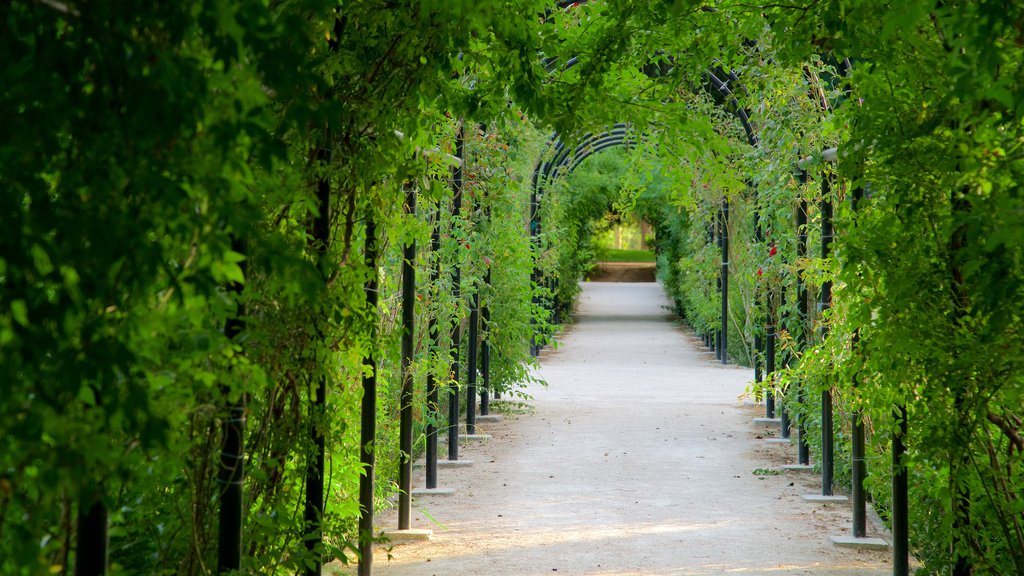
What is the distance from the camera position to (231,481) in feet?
9.05

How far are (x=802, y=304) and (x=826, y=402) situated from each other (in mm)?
1128

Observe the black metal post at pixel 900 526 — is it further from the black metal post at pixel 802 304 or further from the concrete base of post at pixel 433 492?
→ the concrete base of post at pixel 433 492

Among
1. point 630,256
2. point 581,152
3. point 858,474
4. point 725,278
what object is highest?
point 630,256

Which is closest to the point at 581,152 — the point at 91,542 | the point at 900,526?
the point at 900,526

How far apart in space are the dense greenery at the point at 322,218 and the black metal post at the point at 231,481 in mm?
47

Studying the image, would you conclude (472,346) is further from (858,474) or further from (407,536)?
(858,474)

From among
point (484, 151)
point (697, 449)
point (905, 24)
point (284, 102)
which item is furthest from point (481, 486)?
point (905, 24)

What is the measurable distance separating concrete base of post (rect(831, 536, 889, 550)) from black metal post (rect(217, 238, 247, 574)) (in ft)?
11.3

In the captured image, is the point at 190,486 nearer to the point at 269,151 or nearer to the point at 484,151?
the point at 269,151

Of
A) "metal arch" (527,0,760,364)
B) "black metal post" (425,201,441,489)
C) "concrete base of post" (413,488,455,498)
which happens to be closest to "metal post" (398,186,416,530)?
"black metal post" (425,201,441,489)

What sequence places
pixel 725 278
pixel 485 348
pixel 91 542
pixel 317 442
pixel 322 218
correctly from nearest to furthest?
pixel 91 542, pixel 322 218, pixel 317 442, pixel 485 348, pixel 725 278

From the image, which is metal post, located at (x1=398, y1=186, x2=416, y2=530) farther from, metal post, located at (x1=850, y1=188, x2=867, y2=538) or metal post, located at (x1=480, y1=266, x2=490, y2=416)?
metal post, located at (x1=480, y1=266, x2=490, y2=416)

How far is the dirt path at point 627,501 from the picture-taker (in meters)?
4.98

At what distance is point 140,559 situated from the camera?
2.81m
